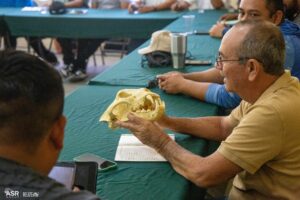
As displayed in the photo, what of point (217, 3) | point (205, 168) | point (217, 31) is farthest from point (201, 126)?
point (217, 3)

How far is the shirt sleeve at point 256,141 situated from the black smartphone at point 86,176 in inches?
15.1

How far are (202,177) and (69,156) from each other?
47cm

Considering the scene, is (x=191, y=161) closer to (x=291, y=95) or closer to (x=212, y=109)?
(x=291, y=95)

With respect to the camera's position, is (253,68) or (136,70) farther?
(136,70)

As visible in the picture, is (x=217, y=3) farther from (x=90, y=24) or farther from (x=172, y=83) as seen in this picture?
(x=172, y=83)

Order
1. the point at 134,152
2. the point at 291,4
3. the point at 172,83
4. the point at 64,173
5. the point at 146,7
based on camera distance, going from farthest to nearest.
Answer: the point at 146,7, the point at 291,4, the point at 172,83, the point at 134,152, the point at 64,173

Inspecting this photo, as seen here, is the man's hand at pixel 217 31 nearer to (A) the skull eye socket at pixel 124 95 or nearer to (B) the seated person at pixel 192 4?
(B) the seated person at pixel 192 4

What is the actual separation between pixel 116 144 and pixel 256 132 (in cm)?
54

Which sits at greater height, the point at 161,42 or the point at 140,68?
the point at 161,42

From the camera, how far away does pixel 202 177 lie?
1.31m

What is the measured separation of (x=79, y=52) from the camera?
208 inches

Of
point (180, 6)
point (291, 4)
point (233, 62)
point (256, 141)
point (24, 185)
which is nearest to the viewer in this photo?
point (24, 185)

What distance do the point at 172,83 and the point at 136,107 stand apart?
1.98 feet

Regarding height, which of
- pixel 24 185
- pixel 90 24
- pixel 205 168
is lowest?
pixel 90 24
